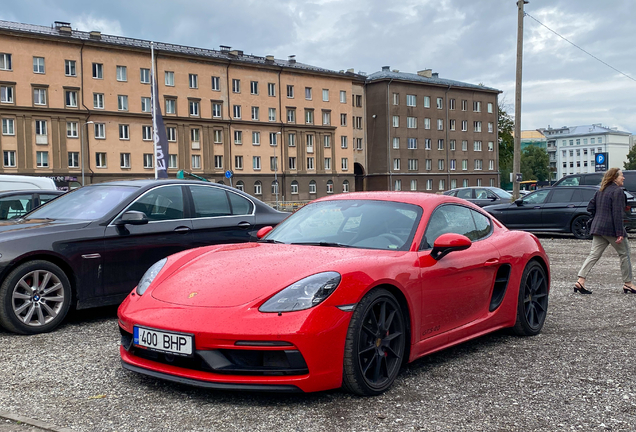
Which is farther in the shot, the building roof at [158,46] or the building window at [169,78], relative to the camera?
the building window at [169,78]

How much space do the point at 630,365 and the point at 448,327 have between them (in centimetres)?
142

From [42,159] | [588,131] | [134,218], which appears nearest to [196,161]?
[42,159]

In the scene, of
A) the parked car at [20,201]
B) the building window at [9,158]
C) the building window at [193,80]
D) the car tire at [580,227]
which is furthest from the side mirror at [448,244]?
the building window at [193,80]

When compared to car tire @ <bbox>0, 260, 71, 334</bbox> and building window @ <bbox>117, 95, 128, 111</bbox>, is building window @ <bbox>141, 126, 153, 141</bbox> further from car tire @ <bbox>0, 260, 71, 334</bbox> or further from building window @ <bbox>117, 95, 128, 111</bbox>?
car tire @ <bbox>0, 260, 71, 334</bbox>

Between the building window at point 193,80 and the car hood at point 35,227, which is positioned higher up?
Result: the building window at point 193,80

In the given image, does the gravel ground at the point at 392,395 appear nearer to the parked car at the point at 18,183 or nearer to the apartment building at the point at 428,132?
the parked car at the point at 18,183

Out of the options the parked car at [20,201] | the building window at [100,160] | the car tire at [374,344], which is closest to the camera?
the car tire at [374,344]

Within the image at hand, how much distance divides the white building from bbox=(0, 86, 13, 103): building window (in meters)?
153

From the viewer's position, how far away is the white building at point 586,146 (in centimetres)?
17750

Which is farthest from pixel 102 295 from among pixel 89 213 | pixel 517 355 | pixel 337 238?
pixel 517 355

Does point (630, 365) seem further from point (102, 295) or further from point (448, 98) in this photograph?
point (448, 98)

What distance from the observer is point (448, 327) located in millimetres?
4875

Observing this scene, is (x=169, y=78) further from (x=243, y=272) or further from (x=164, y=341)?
(x=164, y=341)

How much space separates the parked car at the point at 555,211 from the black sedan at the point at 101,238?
1265cm
